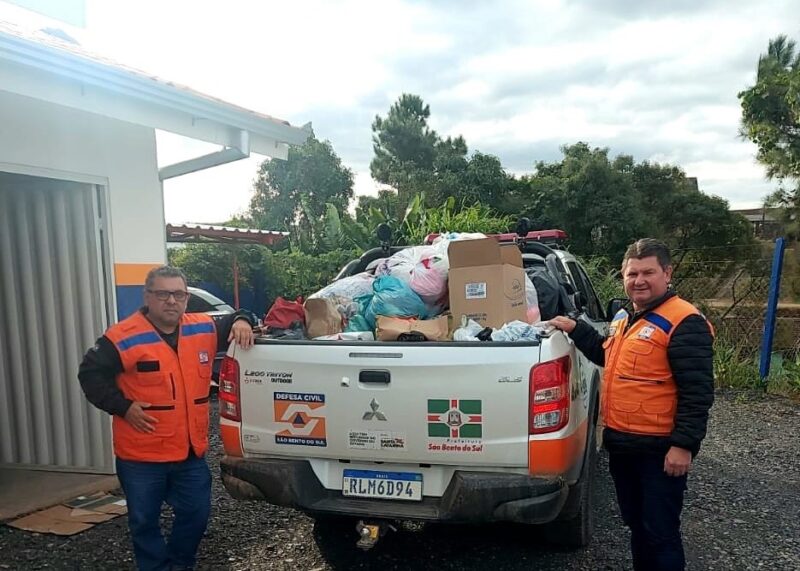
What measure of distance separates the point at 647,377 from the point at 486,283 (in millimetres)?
1112

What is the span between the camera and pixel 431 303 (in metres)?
4.11

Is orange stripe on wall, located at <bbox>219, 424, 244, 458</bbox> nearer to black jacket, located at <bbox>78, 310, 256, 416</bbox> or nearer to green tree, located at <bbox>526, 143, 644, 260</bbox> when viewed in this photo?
black jacket, located at <bbox>78, 310, 256, 416</bbox>

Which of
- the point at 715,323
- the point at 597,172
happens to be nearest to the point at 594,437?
the point at 715,323

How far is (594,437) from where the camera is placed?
12.3 feet

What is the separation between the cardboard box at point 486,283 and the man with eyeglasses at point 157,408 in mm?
1467

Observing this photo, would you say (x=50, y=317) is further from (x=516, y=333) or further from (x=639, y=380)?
(x=639, y=380)

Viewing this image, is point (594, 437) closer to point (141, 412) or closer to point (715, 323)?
point (141, 412)

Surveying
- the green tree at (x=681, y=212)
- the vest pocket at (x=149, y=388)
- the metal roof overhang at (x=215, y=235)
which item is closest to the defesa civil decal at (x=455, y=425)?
the vest pocket at (x=149, y=388)

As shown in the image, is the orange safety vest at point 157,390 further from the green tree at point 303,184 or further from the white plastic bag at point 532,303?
the green tree at point 303,184

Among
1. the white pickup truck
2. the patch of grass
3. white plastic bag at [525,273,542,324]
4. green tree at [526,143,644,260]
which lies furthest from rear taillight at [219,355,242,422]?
green tree at [526,143,644,260]

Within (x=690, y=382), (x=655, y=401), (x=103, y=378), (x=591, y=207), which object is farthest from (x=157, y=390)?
(x=591, y=207)

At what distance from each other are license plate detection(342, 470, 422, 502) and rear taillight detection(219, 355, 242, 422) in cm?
68

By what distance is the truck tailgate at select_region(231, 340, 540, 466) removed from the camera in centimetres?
292

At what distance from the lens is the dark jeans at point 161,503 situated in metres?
3.11
